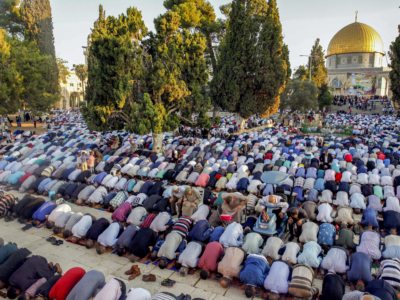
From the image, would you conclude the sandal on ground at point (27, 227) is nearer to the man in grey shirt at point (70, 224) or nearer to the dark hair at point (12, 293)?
the man in grey shirt at point (70, 224)

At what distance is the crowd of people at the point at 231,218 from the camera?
194 inches

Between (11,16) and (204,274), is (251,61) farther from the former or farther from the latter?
(11,16)

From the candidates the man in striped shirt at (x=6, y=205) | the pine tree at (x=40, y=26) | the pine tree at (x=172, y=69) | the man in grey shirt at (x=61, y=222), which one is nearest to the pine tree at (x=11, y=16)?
the pine tree at (x=40, y=26)

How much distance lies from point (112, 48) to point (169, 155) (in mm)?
5468

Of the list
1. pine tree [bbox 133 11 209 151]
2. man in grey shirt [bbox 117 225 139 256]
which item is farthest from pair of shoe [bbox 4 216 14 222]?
pine tree [bbox 133 11 209 151]

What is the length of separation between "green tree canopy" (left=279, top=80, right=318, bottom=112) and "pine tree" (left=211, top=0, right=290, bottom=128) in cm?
739

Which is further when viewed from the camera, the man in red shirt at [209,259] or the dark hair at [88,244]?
the dark hair at [88,244]

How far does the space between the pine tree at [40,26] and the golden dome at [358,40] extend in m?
48.7

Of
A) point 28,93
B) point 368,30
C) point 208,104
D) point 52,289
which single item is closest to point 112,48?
point 208,104

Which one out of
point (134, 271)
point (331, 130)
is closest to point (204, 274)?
point (134, 271)

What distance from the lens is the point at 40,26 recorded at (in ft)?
94.0

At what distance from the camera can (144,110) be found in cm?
1323

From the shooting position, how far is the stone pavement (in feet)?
17.2

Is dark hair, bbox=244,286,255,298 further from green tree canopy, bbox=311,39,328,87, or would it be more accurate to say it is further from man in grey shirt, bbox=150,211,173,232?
green tree canopy, bbox=311,39,328,87
